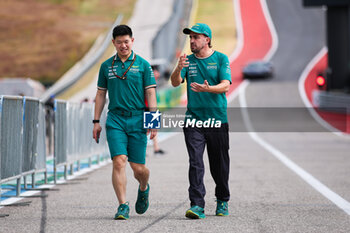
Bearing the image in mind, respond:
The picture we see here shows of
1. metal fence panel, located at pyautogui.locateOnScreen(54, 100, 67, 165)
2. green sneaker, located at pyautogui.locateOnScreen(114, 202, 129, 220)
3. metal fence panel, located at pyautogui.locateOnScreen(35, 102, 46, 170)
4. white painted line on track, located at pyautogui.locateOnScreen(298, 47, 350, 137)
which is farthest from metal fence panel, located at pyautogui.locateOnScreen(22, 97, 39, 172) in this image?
white painted line on track, located at pyautogui.locateOnScreen(298, 47, 350, 137)

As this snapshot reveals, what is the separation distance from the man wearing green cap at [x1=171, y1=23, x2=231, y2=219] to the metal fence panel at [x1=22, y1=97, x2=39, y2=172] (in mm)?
3008

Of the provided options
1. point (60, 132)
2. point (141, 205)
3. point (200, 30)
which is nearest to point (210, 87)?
point (200, 30)

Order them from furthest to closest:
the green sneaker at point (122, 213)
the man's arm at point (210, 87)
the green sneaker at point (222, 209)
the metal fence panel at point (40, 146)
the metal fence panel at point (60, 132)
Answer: the metal fence panel at point (60, 132) → the metal fence panel at point (40, 146) → the green sneaker at point (222, 209) → the green sneaker at point (122, 213) → the man's arm at point (210, 87)

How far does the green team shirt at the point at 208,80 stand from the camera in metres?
8.01

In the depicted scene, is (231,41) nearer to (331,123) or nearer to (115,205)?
(331,123)

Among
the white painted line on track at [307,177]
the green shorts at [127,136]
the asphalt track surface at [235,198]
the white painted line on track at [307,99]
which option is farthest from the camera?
the white painted line on track at [307,99]

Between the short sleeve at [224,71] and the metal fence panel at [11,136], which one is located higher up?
the short sleeve at [224,71]

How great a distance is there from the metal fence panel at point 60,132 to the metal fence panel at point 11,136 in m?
1.73

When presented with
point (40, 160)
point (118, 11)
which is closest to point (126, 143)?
point (40, 160)

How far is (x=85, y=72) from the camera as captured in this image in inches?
2048

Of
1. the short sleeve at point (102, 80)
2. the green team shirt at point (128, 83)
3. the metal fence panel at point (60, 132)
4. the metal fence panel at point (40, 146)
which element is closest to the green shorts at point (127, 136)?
the green team shirt at point (128, 83)

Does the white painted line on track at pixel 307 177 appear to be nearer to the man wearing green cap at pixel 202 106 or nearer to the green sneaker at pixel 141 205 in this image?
the man wearing green cap at pixel 202 106

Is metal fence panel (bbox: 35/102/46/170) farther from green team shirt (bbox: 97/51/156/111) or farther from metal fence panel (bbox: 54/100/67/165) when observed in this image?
green team shirt (bbox: 97/51/156/111)

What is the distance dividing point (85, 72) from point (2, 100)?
43.2 meters
